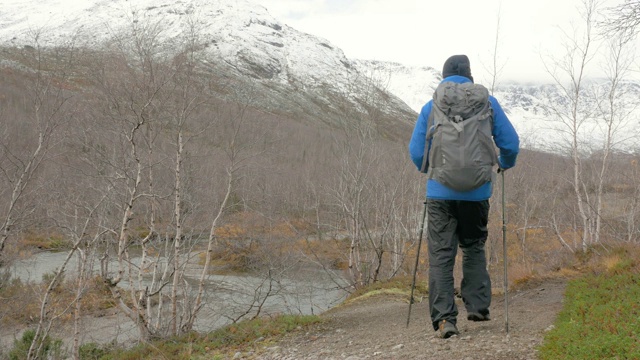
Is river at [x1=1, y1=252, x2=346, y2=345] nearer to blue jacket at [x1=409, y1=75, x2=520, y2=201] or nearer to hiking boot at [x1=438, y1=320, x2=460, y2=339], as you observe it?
hiking boot at [x1=438, y1=320, x2=460, y2=339]

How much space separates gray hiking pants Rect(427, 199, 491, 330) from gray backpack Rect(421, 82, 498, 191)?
1.13 ft

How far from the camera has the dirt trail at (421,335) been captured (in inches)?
148

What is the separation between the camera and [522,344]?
12.5 feet

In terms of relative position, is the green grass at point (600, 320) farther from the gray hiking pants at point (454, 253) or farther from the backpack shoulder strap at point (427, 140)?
the backpack shoulder strap at point (427, 140)

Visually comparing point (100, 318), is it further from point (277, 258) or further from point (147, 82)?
point (147, 82)

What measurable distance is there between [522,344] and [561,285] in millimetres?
3539

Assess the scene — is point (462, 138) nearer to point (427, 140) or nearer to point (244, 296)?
point (427, 140)

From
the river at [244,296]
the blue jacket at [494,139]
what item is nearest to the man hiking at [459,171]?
the blue jacket at [494,139]

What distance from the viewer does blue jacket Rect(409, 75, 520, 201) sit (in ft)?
13.2

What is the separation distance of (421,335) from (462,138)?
79.3 inches

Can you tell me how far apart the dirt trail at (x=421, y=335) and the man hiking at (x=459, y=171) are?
0.90ft

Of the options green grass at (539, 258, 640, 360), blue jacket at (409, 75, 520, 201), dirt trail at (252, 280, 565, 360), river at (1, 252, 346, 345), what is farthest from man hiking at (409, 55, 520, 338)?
river at (1, 252, 346, 345)

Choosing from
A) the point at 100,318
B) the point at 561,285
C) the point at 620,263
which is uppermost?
the point at 620,263

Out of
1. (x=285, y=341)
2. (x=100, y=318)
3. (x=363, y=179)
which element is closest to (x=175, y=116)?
(x=285, y=341)
